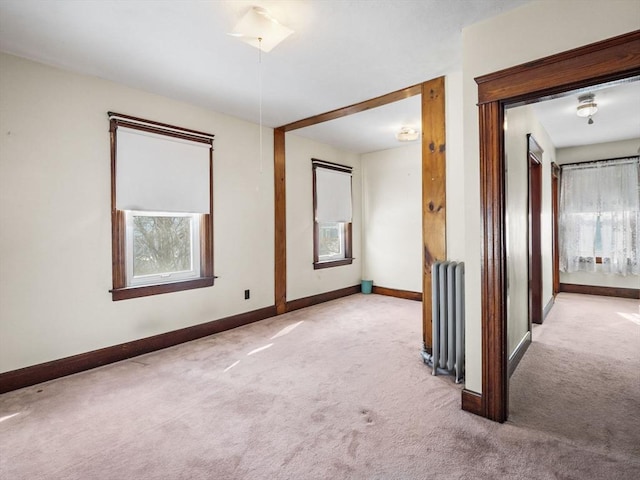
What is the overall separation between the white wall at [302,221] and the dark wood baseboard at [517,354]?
9.50 ft

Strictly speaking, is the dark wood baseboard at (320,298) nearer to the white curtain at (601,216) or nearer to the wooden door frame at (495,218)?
the wooden door frame at (495,218)

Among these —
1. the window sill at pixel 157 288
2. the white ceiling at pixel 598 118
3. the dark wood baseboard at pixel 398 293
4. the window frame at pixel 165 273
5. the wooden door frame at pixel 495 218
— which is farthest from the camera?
the dark wood baseboard at pixel 398 293

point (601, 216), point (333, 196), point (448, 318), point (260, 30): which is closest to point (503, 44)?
point (260, 30)

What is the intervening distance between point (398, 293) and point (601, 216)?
3.53 meters

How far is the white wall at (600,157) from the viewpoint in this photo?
5355 mm

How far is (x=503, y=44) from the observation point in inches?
81.1

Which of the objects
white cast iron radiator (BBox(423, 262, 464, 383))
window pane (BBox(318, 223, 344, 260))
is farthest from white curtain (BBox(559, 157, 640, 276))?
white cast iron radiator (BBox(423, 262, 464, 383))

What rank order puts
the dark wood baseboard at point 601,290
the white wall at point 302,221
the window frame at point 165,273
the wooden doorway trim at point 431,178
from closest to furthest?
the wooden doorway trim at point 431,178
the window frame at point 165,273
the white wall at point 302,221
the dark wood baseboard at point 601,290

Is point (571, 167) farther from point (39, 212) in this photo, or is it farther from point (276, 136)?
point (39, 212)

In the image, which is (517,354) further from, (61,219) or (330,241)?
(61,219)

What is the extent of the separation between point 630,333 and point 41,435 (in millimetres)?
5354

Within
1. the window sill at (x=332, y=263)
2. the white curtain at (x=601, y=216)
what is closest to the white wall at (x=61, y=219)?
the window sill at (x=332, y=263)

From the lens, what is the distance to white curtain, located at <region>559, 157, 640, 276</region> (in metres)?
5.28

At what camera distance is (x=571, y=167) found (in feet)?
19.0
